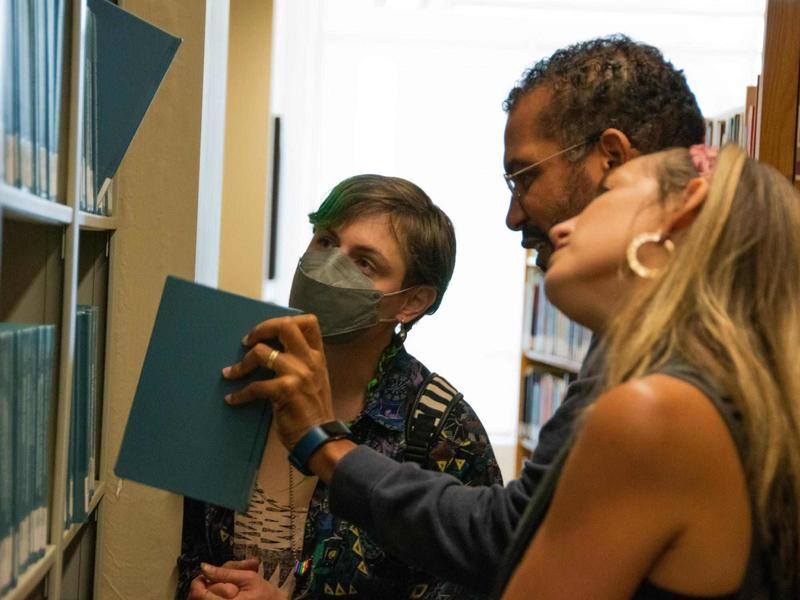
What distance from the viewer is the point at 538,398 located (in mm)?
5340

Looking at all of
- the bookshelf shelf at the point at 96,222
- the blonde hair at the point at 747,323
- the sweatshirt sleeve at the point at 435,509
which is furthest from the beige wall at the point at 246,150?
the blonde hair at the point at 747,323

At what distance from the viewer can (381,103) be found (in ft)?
19.7

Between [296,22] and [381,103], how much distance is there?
71 cm

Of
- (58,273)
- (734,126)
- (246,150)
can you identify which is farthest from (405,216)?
(246,150)

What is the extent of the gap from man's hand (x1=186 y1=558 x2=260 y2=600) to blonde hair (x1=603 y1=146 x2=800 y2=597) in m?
0.78

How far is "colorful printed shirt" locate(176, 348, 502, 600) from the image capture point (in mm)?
1545

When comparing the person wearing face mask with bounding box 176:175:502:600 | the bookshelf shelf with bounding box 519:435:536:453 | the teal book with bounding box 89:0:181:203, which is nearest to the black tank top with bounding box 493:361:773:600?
the person wearing face mask with bounding box 176:175:502:600

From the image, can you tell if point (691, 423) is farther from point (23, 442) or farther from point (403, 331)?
point (403, 331)

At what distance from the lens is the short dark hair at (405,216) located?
1802mm

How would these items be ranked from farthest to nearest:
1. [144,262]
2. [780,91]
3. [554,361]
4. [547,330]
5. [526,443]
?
[526,443]
[547,330]
[554,361]
[780,91]
[144,262]

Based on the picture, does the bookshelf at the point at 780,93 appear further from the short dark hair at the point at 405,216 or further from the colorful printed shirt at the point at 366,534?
the colorful printed shirt at the point at 366,534

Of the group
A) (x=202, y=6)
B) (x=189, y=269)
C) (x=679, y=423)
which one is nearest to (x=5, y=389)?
(x=679, y=423)

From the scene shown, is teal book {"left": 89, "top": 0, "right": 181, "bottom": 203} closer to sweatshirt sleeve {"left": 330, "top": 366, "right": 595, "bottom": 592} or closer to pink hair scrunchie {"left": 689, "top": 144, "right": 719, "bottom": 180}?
sweatshirt sleeve {"left": 330, "top": 366, "right": 595, "bottom": 592}

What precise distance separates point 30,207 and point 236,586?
69 cm
